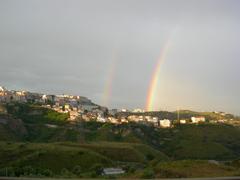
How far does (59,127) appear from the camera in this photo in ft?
427

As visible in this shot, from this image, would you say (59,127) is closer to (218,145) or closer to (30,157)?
(218,145)

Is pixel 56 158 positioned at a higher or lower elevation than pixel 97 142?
lower

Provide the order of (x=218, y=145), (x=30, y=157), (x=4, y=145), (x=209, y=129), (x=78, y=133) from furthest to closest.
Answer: (x=209, y=129) → (x=78, y=133) → (x=218, y=145) → (x=4, y=145) → (x=30, y=157)

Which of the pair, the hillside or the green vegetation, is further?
the green vegetation

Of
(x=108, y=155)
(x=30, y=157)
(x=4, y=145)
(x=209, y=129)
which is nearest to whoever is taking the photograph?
(x=30, y=157)

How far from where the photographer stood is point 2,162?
2886 inches

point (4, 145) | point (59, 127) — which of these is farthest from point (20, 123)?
point (4, 145)

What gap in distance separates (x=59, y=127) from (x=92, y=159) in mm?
57142

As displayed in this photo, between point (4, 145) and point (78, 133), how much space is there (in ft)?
148

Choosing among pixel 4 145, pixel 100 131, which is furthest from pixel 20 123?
pixel 4 145

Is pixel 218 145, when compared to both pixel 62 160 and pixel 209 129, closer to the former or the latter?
pixel 209 129

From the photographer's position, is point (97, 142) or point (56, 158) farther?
point (97, 142)

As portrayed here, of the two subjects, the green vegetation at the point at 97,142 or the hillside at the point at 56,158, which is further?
the green vegetation at the point at 97,142

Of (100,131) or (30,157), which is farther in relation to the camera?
(100,131)
